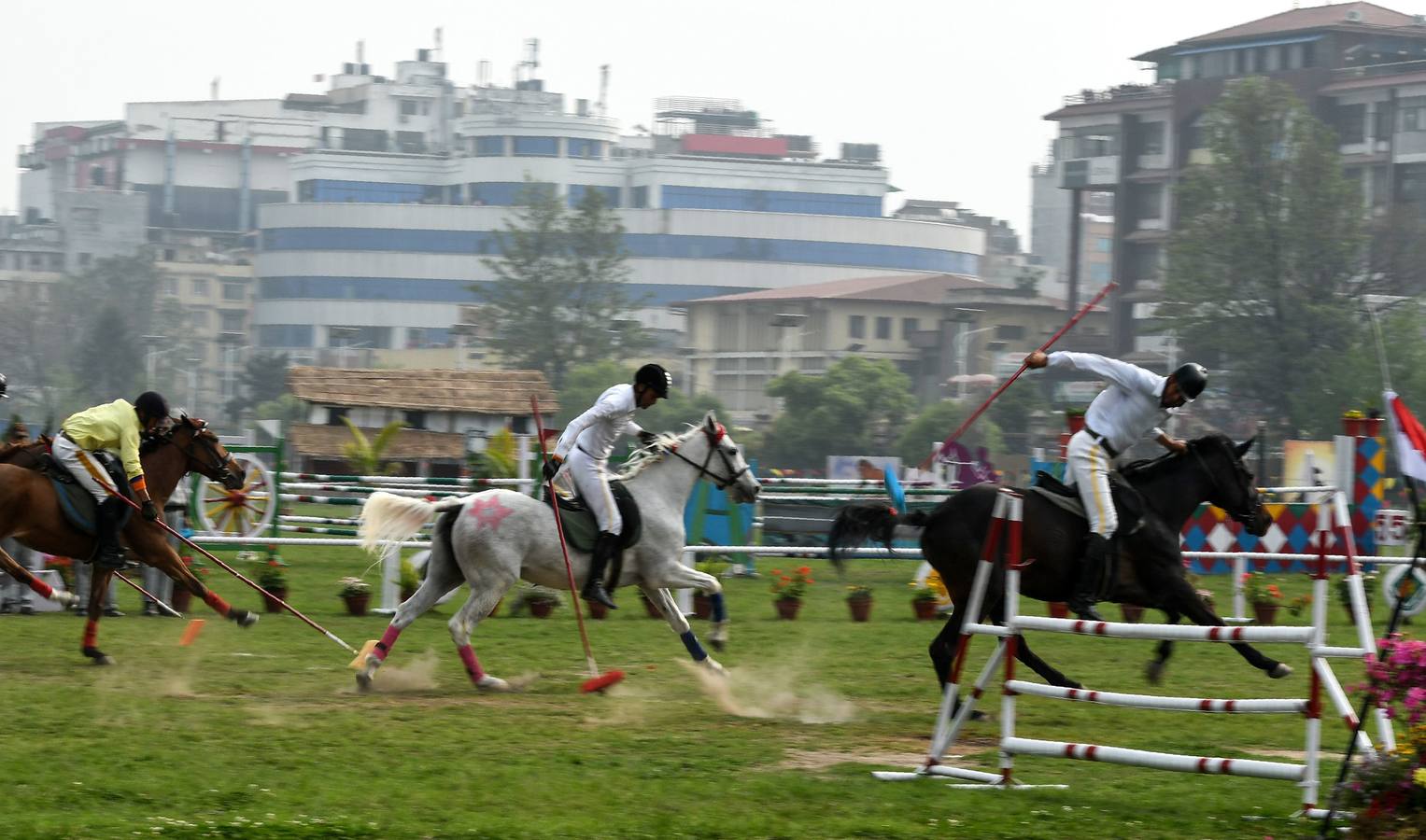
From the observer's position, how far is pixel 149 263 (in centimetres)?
13712

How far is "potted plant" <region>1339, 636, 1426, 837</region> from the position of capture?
7492mm

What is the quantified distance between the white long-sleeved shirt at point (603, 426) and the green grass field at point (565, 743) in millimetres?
1752

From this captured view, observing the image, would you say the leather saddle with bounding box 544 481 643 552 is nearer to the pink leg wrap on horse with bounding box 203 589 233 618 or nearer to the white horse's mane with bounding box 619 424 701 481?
the white horse's mane with bounding box 619 424 701 481

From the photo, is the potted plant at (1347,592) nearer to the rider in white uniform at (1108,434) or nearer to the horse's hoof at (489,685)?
the rider in white uniform at (1108,434)

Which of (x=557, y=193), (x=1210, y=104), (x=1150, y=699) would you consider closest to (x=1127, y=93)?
(x=1210, y=104)

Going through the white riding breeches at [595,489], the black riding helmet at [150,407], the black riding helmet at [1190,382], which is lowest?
the white riding breeches at [595,489]

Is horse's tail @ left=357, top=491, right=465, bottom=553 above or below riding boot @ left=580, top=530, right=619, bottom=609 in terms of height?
above

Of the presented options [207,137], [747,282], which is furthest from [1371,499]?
[207,137]

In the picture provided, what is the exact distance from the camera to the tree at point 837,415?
231ft

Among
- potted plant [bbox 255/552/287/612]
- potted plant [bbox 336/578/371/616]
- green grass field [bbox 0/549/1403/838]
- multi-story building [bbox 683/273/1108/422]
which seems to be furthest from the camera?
multi-story building [bbox 683/273/1108/422]

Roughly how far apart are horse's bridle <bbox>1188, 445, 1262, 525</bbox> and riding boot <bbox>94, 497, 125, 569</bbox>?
26.8ft

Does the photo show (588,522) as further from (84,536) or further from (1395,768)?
(1395,768)

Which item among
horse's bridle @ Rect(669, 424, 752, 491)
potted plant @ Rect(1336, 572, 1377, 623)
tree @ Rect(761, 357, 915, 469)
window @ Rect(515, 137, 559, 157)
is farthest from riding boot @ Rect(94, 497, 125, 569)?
window @ Rect(515, 137, 559, 157)

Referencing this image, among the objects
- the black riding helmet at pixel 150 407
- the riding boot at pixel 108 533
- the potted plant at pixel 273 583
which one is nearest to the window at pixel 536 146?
the potted plant at pixel 273 583
